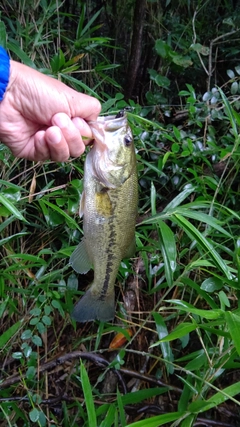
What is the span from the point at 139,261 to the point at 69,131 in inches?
46.7

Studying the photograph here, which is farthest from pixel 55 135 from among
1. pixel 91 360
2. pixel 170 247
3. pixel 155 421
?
pixel 91 360

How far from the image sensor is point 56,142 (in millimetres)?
1628

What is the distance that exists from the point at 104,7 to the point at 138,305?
8.08 ft

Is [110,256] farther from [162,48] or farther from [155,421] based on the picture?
[162,48]

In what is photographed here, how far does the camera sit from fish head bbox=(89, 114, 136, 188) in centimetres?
174

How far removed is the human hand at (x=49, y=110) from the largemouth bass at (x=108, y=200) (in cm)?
8

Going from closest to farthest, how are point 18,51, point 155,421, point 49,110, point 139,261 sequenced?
point 155,421, point 49,110, point 18,51, point 139,261

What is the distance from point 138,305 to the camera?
254 cm

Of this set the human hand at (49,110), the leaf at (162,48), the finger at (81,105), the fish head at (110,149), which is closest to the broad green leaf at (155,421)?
the fish head at (110,149)

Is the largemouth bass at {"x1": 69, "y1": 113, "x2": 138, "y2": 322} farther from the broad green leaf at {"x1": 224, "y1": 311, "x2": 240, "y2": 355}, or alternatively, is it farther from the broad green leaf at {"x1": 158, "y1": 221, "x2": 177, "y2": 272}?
the broad green leaf at {"x1": 224, "y1": 311, "x2": 240, "y2": 355}

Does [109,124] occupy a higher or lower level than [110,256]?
higher

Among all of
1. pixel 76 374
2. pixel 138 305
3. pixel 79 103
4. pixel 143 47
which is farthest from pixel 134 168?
pixel 143 47

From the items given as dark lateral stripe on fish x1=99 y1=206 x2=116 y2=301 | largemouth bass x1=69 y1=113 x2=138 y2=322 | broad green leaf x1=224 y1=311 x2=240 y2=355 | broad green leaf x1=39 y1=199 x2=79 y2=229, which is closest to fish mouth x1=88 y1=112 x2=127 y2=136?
largemouth bass x1=69 y1=113 x2=138 y2=322

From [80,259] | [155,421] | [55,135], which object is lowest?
[155,421]
